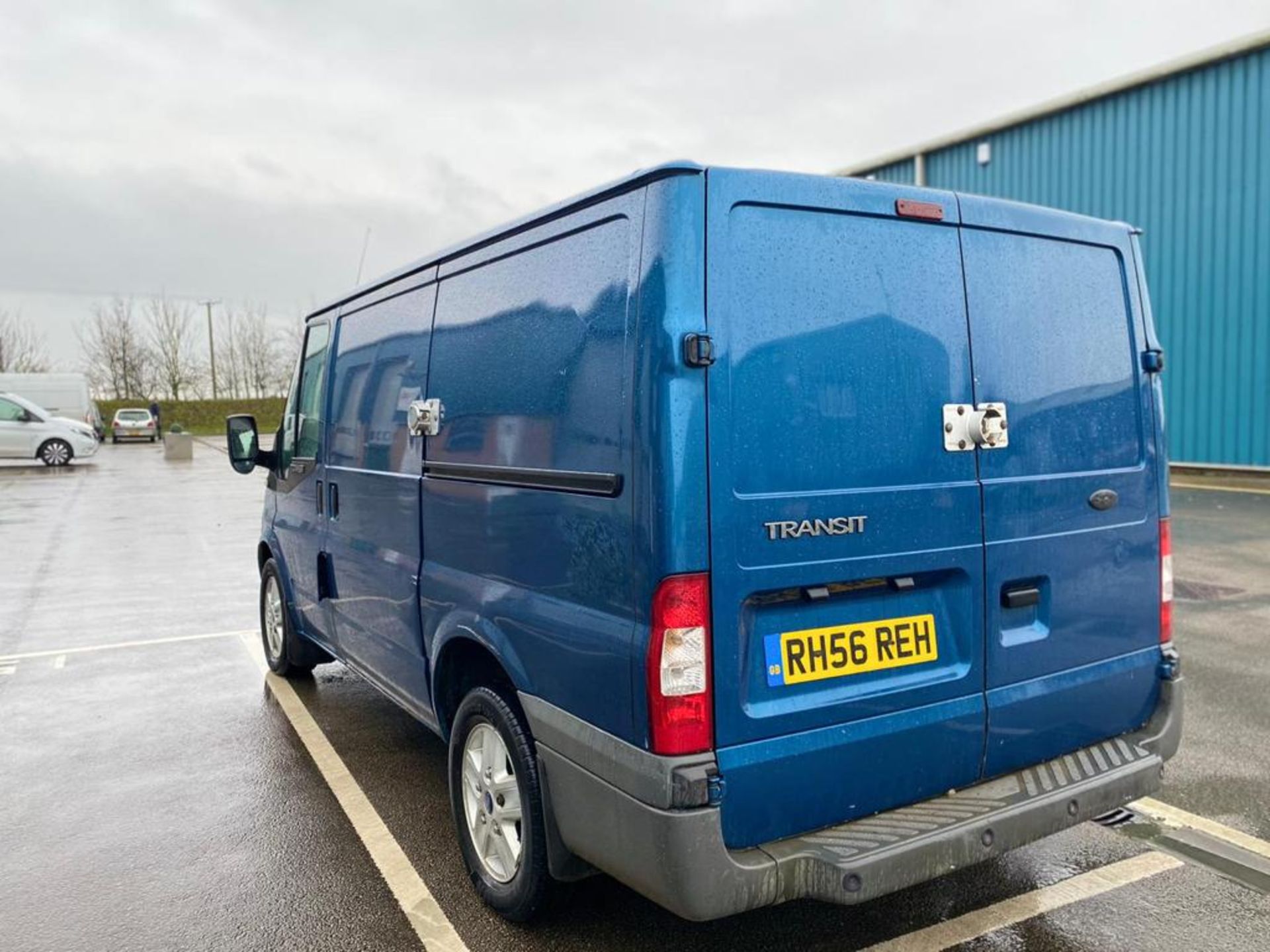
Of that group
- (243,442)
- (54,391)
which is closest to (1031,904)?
(243,442)

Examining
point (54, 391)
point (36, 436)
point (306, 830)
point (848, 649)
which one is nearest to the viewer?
point (848, 649)

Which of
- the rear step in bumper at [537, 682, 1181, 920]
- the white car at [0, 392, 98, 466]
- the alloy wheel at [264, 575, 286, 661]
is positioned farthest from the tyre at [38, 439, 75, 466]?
the rear step in bumper at [537, 682, 1181, 920]

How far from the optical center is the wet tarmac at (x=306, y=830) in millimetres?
3035

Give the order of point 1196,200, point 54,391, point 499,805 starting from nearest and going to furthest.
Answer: point 499,805 < point 1196,200 < point 54,391

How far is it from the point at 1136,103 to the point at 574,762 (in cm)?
1786

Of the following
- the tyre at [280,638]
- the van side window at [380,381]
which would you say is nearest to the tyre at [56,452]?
the tyre at [280,638]

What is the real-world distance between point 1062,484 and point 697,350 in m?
1.39

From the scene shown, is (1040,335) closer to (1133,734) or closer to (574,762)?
(1133,734)

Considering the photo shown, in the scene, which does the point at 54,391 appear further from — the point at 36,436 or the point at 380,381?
the point at 380,381

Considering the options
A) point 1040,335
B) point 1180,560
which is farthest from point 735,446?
point 1180,560

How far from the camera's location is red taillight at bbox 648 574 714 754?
242 cm

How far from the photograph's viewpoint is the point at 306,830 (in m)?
3.84

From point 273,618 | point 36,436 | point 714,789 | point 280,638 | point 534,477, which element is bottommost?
point 280,638

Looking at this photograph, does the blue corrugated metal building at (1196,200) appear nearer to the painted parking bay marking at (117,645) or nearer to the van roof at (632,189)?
the van roof at (632,189)
